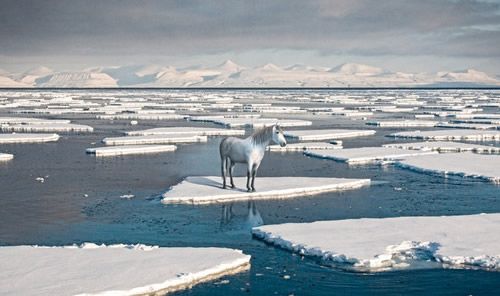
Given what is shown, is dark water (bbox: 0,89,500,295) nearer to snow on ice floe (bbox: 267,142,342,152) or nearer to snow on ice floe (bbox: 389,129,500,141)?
snow on ice floe (bbox: 267,142,342,152)

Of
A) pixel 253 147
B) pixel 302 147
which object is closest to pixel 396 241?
pixel 253 147

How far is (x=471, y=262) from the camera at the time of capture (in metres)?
10.5

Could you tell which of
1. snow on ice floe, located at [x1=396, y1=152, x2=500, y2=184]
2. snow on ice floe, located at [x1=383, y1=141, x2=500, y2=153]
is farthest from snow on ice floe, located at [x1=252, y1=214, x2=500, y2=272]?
snow on ice floe, located at [x1=383, y1=141, x2=500, y2=153]

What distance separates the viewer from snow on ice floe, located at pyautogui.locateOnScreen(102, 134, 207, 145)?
2911 cm

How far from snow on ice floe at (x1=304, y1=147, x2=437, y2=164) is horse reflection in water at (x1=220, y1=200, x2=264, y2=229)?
8899 millimetres

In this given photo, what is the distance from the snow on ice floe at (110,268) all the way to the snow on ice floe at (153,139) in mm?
18127

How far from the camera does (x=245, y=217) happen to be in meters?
13.8

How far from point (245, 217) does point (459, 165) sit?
1029 centimetres

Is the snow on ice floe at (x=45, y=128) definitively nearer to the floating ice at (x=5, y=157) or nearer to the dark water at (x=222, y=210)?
the floating ice at (x=5, y=157)

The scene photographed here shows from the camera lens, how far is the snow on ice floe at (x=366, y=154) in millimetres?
23194

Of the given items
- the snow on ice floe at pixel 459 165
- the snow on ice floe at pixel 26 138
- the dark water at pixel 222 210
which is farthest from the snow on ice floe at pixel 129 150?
the snow on ice floe at pixel 459 165

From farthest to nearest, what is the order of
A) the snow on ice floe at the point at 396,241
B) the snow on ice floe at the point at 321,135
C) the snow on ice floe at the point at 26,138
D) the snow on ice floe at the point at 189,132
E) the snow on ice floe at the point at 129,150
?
the snow on ice floe at the point at 189,132
the snow on ice floe at the point at 321,135
the snow on ice floe at the point at 26,138
the snow on ice floe at the point at 129,150
the snow on ice floe at the point at 396,241

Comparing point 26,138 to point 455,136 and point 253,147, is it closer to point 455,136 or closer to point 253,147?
point 253,147

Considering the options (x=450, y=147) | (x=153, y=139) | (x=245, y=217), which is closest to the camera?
(x=245, y=217)
